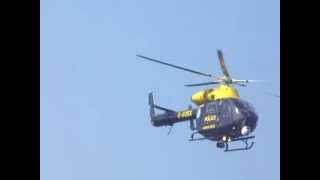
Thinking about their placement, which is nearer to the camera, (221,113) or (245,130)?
(245,130)

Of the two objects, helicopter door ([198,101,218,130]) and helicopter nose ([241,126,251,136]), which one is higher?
helicopter door ([198,101,218,130])

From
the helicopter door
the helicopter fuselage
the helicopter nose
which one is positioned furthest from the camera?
the helicopter door

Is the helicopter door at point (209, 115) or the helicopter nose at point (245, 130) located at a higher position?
the helicopter door at point (209, 115)

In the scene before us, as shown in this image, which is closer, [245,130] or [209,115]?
[245,130]

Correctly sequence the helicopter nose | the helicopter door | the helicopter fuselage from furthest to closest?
the helicopter door → the helicopter fuselage → the helicopter nose

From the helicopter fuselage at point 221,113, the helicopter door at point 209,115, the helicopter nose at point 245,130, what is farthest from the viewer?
the helicopter door at point 209,115

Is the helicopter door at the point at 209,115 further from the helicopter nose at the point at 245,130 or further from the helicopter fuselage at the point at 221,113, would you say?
the helicopter nose at the point at 245,130

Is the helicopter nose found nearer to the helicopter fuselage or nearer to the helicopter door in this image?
the helicopter fuselage

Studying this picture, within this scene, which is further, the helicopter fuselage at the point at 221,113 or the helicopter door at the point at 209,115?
the helicopter door at the point at 209,115

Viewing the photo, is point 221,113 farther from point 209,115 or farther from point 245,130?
point 245,130

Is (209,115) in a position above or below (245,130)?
above
